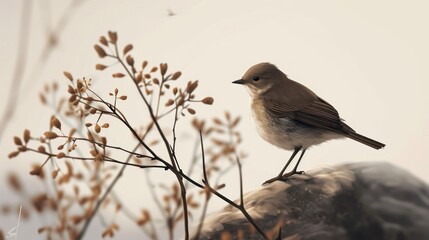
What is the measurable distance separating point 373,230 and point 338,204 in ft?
0.66

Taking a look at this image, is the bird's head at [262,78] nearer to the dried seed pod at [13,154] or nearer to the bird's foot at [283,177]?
the bird's foot at [283,177]

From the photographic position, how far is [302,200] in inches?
106

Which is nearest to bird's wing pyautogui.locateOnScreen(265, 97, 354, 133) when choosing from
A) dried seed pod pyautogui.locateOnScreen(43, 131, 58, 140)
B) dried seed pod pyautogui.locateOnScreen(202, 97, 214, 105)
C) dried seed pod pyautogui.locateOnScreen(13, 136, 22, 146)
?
dried seed pod pyautogui.locateOnScreen(202, 97, 214, 105)

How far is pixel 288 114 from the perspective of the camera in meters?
2.72

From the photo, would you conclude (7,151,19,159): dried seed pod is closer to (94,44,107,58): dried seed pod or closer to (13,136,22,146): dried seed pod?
(13,136,22,146): dried seed pod

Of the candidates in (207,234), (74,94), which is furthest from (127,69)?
(207,234)

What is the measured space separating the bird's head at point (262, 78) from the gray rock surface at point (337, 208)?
18.9 inches

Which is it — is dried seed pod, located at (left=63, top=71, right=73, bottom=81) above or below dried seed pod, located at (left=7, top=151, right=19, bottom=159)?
above

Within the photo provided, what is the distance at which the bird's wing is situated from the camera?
8.78 feet

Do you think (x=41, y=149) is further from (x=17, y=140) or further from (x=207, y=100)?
(x=207, y=100)

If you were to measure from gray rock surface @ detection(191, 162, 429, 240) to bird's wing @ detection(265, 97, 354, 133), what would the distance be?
1.01 ft

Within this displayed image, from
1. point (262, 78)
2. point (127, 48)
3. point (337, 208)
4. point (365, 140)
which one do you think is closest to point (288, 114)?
point (262, 78)

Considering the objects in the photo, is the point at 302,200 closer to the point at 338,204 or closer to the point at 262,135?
the point at 338,204

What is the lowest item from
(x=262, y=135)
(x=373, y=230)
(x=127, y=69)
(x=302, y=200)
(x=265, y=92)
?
(x=373, y=230)
